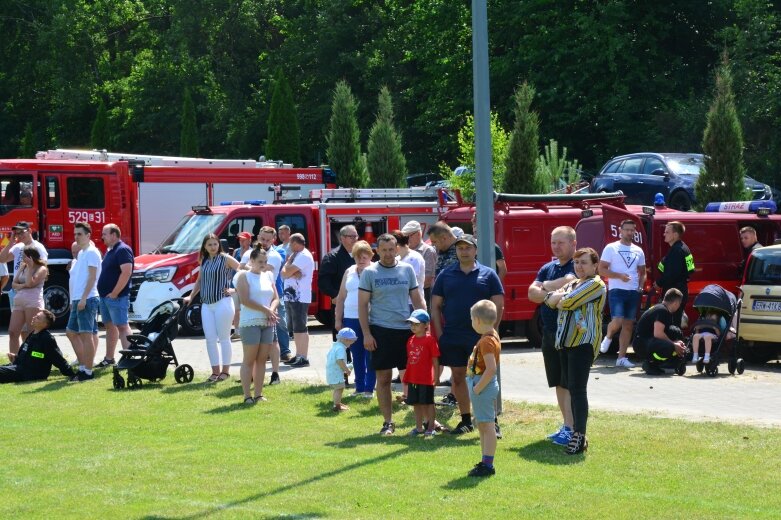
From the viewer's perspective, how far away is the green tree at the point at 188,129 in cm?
5000

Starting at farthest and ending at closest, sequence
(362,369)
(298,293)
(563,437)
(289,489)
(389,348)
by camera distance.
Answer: (298,293) → (362,369) → (389,348) → (563,437) → (289,489)

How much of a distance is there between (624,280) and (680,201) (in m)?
12.0

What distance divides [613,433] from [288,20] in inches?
1674

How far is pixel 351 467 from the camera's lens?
9102 mm

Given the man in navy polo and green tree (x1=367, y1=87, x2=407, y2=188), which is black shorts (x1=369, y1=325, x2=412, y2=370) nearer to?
the man in navy polo

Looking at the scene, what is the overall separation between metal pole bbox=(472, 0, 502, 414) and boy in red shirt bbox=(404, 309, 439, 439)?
1048 mm

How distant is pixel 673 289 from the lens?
15203 mm

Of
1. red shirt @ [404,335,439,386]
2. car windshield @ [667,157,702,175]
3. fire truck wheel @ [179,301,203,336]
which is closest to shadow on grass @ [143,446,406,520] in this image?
red shirt @ [404,335,439,386]

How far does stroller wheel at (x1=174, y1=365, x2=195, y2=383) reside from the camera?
47.2ft

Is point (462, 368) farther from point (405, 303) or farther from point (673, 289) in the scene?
point (673, 289)

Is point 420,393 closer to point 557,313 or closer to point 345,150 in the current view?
point 557,313

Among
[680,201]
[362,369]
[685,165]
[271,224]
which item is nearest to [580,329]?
[362,369]

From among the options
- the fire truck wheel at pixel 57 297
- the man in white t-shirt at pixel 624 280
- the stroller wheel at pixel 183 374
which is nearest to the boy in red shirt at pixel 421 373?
the stroller wheel at pixel 183 374

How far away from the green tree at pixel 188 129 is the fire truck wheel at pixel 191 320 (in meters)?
29.9
